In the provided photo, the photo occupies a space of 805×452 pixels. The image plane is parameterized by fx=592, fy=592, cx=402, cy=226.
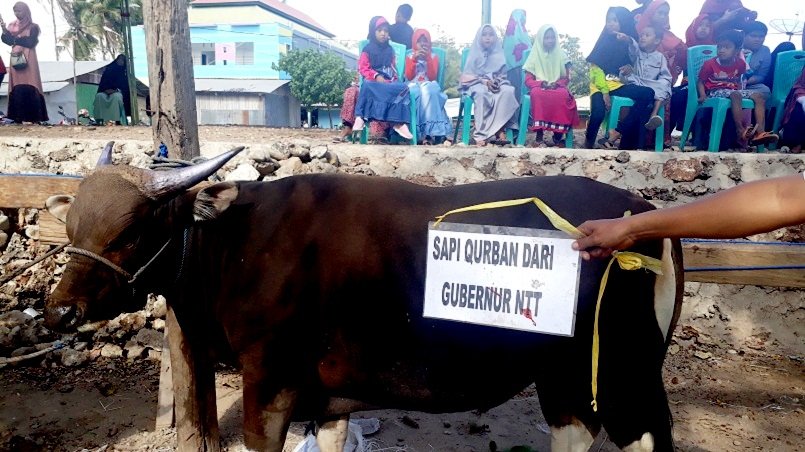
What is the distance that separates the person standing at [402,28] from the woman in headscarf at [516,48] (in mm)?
1427

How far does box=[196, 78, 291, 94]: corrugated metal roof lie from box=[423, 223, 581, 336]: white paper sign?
97.9ft

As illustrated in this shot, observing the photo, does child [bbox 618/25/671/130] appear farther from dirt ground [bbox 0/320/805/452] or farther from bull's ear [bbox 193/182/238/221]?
bull's ear [bbox 193/182/238/221]

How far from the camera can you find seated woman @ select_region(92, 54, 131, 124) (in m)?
11.8

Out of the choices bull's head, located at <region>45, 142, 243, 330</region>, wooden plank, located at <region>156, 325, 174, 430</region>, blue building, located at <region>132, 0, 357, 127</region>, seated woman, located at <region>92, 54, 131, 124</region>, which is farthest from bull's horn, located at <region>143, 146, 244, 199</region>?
blue building, located at <region>132, 0, 357, 127</region>

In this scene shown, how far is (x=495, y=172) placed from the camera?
5812mm

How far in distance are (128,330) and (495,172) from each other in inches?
144

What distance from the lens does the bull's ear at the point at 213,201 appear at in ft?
8.52

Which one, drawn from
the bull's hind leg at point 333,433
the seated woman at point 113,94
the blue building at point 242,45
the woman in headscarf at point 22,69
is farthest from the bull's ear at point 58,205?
the blue building at point 242,45

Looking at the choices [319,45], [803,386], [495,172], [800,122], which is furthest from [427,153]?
[319,45]

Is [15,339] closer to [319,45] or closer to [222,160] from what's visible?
[222,160]

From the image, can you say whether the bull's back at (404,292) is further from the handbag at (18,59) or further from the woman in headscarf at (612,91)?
the handbag at (18,59)

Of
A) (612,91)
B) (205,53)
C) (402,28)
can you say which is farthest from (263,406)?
(205,53)

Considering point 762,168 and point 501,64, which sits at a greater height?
point 501,64

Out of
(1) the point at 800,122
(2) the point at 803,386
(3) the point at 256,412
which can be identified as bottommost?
(2) the point at 803,386
